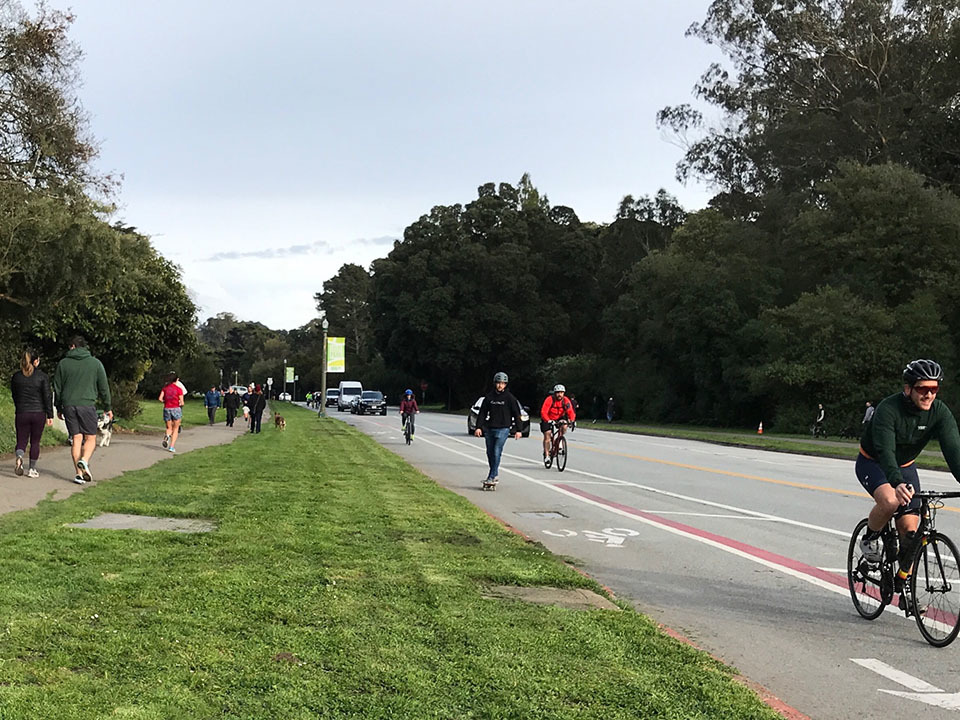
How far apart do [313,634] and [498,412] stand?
11.6 m

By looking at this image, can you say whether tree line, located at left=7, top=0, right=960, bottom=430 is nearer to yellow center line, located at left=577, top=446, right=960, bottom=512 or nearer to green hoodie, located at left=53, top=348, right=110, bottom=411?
green hoodie, located at left=53, top=348, right=110, bottom=411

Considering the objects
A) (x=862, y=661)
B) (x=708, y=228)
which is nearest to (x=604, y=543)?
(x=862, y=661)

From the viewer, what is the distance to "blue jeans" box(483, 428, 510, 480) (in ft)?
54.8

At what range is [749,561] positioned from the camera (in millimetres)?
9867

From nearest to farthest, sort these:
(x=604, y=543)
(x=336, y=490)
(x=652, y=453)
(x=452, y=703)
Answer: (x=452, y=703), (x=604, y=543), (x=336, y=490), (x=652, y=453)

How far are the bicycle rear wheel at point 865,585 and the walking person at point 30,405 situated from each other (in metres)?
11.4

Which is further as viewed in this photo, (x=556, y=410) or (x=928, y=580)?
(x=556, y=410)

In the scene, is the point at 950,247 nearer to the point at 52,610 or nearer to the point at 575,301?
the point at 575,301

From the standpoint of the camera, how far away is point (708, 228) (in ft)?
204

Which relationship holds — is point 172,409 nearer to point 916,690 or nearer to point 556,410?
point 556,410

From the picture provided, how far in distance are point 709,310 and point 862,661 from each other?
49.9 m

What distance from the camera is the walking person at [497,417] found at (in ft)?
55.5

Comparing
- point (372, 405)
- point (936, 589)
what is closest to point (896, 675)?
point (936, 589)

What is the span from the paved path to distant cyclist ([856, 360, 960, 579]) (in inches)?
343
